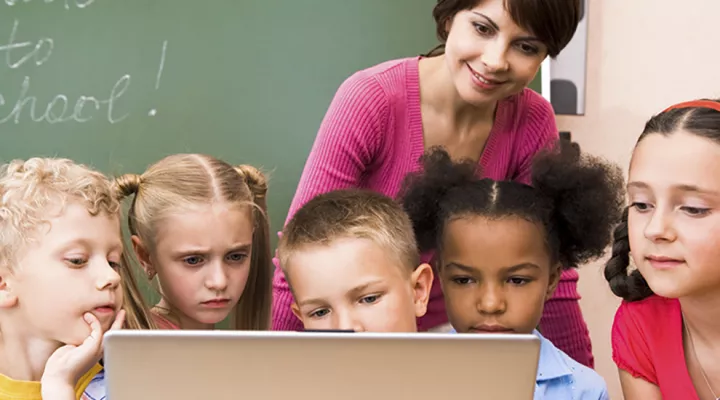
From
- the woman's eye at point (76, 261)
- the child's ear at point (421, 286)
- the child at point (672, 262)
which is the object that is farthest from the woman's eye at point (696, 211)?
the woman's eye at point (76, 261)

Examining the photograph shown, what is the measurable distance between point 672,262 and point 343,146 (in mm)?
600

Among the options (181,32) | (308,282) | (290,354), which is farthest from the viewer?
(181,32)

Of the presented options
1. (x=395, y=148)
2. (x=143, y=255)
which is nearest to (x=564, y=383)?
(x=395, y=148)

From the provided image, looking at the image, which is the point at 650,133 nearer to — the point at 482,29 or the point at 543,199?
the point at 543,199

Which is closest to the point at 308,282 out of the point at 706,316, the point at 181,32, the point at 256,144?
the point at 706,316

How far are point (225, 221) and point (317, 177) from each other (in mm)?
188

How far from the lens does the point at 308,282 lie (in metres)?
1.15

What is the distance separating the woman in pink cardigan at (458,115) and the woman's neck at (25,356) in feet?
1.44

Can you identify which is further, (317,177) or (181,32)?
(181,32)

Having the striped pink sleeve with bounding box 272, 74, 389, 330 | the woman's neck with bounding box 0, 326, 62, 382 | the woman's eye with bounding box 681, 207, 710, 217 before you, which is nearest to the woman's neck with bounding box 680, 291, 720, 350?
the woman's eye with bounding box 681, 207, 710, 217

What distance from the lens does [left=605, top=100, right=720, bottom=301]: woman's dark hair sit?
1.11 meters

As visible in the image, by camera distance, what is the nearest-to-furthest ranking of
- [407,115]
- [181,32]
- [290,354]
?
[290,354] → [407,115] → [181,32]

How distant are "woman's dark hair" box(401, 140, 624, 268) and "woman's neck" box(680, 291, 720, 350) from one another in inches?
9.2

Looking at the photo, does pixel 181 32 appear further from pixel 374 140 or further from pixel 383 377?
pixel 383 377
